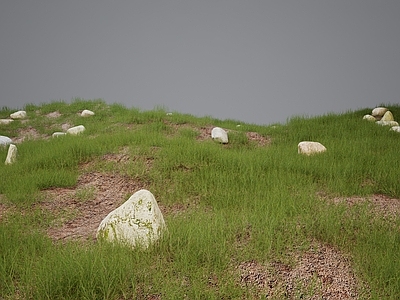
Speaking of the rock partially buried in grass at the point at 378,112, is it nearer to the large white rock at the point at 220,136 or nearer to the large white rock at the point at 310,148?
the large white rock at the point at 310,148

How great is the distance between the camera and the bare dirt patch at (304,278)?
2.66 meters

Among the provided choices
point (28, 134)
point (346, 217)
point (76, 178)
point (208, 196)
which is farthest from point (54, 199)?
point (28, 134)

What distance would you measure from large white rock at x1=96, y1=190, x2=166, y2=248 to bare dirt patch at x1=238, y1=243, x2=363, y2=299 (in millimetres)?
932

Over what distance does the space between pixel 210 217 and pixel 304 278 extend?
53.9 inches

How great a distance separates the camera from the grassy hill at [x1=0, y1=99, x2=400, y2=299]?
2648 mm

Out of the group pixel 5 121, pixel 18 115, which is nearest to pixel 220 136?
pixel 5 121

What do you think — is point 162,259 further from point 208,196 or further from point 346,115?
point 346,115

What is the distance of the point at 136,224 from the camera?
130 inches

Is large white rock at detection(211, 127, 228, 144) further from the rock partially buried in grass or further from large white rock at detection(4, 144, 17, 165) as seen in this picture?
the rock partially buried in grass

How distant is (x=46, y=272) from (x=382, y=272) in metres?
2.82

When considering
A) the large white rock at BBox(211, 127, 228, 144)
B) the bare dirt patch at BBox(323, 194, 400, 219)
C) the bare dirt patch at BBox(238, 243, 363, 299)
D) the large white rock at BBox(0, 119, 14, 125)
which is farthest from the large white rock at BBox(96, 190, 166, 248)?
the large white rock at BBox(0, 119, 14, 125)

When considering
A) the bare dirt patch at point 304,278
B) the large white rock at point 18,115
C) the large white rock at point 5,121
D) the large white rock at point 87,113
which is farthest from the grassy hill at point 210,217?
the large white rock at point 18,115

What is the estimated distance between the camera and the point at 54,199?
193 inches

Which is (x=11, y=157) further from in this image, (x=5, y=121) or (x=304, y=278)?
(x=304, y=278)
